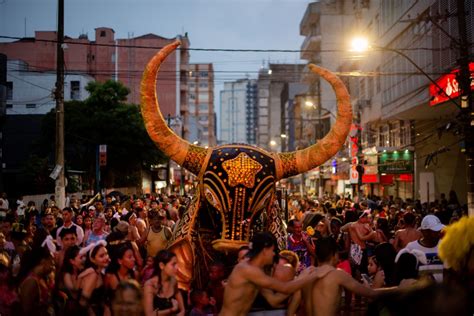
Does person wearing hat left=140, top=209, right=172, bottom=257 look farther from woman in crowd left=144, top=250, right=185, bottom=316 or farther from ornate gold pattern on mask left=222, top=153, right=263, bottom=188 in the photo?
woman in crowd left=144, top=250, right=185, bottom=316

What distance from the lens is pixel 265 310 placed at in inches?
233

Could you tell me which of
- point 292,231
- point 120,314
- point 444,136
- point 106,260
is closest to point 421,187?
point 444,136

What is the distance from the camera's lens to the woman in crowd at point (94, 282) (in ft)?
21.1

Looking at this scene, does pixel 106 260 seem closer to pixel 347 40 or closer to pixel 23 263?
pixel 23 263

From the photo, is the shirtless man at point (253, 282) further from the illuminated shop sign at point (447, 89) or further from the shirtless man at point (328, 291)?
the illuminated shop sign at point (447, 89)

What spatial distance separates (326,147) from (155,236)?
369 cm

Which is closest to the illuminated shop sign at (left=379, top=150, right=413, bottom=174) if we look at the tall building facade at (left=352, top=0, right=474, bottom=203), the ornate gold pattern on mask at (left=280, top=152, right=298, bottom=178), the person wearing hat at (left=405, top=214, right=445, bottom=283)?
the tall building facade at (left=352, top=0, right=474, bottom=203)

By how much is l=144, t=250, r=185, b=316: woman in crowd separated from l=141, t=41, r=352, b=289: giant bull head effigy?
5.21 ft

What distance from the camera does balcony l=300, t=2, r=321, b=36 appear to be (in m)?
58.0

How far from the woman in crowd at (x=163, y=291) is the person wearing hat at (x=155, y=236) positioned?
174 inches

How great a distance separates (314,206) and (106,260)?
13590mm

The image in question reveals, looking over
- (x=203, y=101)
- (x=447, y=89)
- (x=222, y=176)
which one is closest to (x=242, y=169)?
(x=222, y=176)

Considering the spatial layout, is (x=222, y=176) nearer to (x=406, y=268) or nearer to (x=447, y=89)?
(x=406, y=268)

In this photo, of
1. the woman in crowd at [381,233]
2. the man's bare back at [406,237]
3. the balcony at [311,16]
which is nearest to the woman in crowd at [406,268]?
the man's bare back at [406,237]
